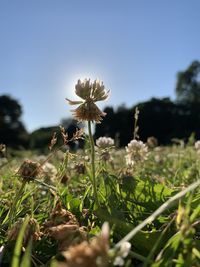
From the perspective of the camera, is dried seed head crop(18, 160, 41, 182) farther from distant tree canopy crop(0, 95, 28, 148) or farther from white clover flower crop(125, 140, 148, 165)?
distant tree canopy crop(0, 95, 28, 148)

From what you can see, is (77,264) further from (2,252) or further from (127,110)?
(127,110)

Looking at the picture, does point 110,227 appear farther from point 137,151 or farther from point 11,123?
point 11,123

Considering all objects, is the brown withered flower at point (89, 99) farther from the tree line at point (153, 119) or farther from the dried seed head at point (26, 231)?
the tree line at point (153, 119)

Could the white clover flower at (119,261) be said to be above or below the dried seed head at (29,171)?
below

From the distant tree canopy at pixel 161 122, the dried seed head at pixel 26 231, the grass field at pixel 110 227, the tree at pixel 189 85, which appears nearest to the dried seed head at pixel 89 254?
the grass field at pixel 110 227

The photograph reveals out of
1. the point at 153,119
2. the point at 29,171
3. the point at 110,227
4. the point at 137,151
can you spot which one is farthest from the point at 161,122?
the point at 110,227

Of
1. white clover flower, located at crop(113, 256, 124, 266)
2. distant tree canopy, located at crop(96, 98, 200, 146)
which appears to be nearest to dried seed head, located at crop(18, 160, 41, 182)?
white clover flower, located at crop(113, 256, 124, 266)

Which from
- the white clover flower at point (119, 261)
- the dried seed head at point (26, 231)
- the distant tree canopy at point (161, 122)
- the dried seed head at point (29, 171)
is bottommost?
the dried seed head at point (26, 231)

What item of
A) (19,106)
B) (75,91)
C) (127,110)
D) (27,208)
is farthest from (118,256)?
(19,106)
